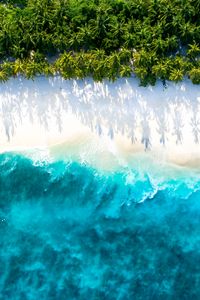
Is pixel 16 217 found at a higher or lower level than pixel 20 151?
lower

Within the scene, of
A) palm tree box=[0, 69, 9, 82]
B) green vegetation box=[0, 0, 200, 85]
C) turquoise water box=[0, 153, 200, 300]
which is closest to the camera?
turquoise water box=[0, 153, 200, 300]

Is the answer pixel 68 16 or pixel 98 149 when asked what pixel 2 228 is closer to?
pixel 98 149

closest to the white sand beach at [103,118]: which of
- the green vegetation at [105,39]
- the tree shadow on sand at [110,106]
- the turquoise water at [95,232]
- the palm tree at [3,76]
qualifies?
the tree shadow on sand at [110,106]

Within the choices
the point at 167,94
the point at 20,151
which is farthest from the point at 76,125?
the point at 167,94

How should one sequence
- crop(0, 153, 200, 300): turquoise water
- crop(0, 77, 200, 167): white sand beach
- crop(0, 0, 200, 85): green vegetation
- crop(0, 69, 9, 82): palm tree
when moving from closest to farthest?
crop(0, 153, 200, 300): turquoise water, crop(0, 0, 200, 85): green vegetation, crop(0, 69, 9, 82): palm tree, crop(0, 77, 200, 167): white sand beach

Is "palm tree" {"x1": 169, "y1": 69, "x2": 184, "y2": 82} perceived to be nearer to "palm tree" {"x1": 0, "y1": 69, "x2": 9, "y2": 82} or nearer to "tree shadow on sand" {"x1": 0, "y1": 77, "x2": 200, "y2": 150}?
"tree shadow on sand" {"x1": 0, "y1": 77, "x2": 200, "y2": 150}

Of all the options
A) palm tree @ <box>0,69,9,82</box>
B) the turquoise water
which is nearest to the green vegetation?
palm tree @ <box>0,69,9,82</box>

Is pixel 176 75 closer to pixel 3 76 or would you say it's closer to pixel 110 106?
pixel 110 106
